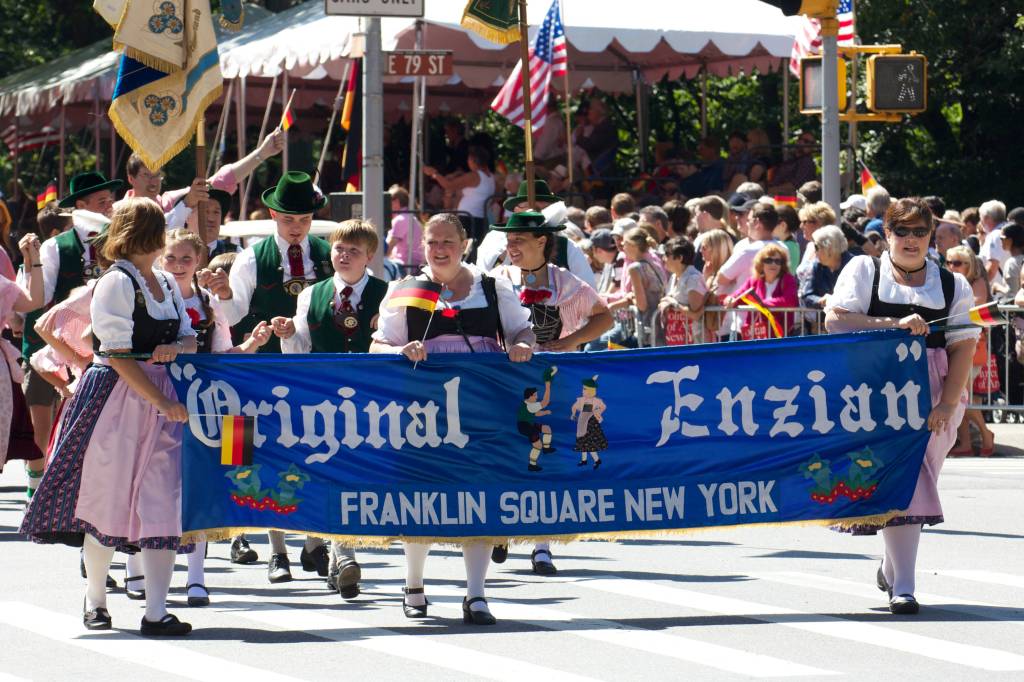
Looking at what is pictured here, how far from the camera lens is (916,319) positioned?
29.9 feet

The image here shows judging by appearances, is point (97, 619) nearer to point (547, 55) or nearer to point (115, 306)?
point (115, 306)

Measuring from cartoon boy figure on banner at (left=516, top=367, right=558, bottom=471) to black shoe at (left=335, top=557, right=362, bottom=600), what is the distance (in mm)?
1144

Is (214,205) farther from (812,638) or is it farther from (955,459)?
(955,459)

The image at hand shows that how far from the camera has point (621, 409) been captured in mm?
9148

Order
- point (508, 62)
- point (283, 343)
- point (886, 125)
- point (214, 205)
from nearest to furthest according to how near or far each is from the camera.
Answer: point (283, 343) < point (214, 205) < point (508, 62) < point (886, 125)

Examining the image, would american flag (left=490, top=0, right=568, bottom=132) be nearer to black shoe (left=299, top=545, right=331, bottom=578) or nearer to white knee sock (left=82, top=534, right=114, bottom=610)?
black shoe (left=299, top=545, right=331, bottom=578)

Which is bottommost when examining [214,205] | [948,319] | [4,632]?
[4,632]

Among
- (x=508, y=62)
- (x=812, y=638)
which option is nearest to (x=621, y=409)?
(x=812, y=638)

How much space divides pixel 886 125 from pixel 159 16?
25872mm

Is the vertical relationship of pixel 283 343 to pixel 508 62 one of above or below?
below

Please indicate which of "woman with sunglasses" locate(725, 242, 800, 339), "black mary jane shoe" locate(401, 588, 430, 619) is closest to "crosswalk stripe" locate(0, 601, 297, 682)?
"black mary jane shoe" locate(401, 588, 430, 619)

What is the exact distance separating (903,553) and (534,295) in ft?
8.15

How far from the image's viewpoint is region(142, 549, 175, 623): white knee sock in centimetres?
857

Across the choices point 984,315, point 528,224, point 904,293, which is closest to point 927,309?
point 904,293
